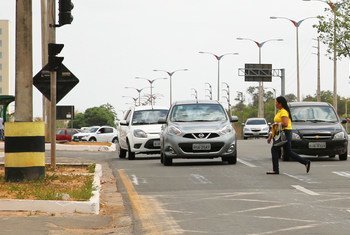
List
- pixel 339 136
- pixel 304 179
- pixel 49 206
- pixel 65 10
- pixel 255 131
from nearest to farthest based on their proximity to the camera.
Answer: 1. pixel 49 206
2. pixel 65 10
3. pixel 304 179
4. pixel 339 136
5. pixel 255 131

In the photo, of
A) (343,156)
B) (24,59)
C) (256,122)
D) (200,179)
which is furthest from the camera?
(256,122)

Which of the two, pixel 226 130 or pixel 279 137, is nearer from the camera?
pixel 279 137

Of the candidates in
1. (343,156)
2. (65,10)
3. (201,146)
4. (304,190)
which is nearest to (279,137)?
(201,146)

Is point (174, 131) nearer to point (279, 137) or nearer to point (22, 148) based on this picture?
point (279, 137)

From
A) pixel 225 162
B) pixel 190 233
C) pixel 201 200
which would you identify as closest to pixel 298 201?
pixel 201 200

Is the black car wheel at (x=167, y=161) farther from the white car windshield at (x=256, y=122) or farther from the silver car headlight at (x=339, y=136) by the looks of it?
the white car windshield at (x=256, y=122)

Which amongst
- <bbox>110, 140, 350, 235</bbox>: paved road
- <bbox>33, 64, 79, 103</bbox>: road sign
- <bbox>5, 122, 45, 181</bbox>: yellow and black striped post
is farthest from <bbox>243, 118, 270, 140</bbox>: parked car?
<bbox>5, 122, 45, 181</bbox>: yellow and black striped post

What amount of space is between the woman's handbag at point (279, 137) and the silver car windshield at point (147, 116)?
31.4 ft

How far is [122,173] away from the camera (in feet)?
72.4

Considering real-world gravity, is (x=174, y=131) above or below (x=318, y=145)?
above

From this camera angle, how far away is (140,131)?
1172 inches

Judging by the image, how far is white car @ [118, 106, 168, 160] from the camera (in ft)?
97.1

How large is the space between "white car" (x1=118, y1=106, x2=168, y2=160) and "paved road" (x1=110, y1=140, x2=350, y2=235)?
17.7ft

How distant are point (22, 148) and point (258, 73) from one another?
3451 inches
